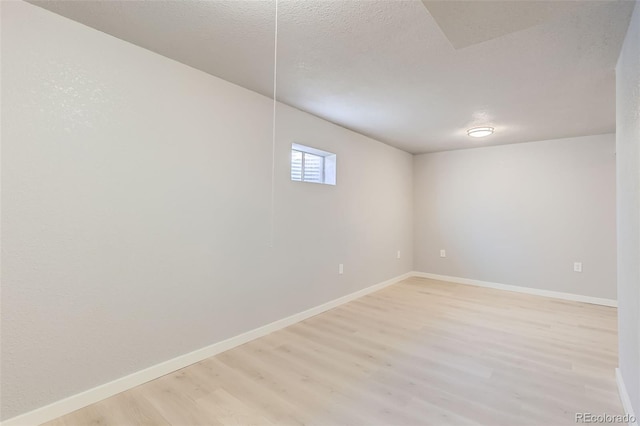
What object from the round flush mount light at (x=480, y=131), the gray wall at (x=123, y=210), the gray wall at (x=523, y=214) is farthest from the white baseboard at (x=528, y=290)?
the gray wall at (x=123, y=210)

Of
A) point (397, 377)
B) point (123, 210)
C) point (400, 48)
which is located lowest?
point (397, 377)

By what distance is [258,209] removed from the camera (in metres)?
2.75

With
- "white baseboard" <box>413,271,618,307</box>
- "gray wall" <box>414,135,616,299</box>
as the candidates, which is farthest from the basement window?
"white baseboard" <box>413,271,618,307</box>

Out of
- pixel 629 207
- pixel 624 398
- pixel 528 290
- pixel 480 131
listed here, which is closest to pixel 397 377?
pixel 624 398

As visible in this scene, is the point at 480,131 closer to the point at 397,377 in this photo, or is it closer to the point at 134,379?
the point at 397,377

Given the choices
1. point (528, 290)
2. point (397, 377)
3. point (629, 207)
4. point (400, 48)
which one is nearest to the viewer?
point (629, 207)

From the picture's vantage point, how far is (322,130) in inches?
135

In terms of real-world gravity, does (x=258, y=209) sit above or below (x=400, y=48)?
below

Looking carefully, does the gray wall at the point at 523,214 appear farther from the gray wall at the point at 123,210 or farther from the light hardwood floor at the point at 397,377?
the gray wall at the point at 123,210

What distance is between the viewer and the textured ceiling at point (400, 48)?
152 cm

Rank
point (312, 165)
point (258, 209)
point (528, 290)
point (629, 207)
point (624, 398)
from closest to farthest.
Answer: point (629, 207)
point (624, 398)
point (258, 209)
point (312, 165)
point (528, 290)

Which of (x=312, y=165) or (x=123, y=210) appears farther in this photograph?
(x=312, y=165)

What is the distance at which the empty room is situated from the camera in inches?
62.0

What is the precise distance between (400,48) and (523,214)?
3706mm
